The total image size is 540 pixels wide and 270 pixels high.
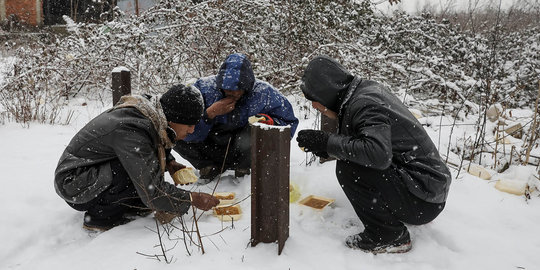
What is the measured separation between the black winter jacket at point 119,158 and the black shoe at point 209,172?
A: 99 cm

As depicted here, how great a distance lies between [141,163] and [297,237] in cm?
108

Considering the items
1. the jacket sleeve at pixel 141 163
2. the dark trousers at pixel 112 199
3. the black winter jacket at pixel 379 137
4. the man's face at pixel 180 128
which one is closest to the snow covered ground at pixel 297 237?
the dark trousers at pixel 112 199

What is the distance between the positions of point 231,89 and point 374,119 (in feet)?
4.58

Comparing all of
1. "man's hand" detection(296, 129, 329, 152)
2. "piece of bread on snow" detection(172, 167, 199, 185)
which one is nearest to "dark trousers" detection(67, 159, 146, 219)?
"piece of bread on snow" detection(172, 167, 199, 185)

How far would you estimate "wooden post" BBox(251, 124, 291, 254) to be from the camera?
6.79 feet

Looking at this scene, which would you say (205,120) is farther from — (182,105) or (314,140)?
(314,140)

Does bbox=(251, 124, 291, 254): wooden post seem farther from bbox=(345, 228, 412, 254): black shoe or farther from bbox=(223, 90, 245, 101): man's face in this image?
bbox=(223, 90, 245, 101): man's face

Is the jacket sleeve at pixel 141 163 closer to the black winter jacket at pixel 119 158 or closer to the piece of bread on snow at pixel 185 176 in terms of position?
the black winter jacket at pixel 119 158

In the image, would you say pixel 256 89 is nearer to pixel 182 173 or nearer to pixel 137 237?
pixel 182 173

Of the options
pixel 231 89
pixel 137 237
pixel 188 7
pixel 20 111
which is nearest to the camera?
pixel 137 237

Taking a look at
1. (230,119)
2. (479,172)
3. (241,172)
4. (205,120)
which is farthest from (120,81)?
(479,172)

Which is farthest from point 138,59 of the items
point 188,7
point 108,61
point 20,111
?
point 20,111

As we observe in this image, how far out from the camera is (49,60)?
672 cm

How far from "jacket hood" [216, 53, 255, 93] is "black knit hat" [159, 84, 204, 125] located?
25.8 inches
